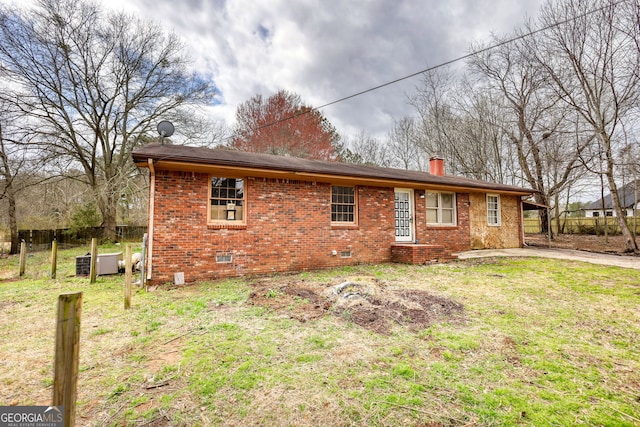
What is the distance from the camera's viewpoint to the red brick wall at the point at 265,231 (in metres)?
6.85

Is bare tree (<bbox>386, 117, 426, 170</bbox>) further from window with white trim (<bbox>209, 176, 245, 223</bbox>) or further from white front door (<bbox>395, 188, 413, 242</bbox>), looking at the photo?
window with white trim (<bbox>209, 176, 245, 223</bbox>)

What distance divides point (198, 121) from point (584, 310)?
63.8 feet

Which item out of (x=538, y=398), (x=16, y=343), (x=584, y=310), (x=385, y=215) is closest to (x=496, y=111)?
(x=385, y=215)

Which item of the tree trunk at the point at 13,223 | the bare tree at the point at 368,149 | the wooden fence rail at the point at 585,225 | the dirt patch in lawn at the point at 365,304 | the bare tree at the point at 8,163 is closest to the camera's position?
the dirt patch in lawn at the point at 365,304

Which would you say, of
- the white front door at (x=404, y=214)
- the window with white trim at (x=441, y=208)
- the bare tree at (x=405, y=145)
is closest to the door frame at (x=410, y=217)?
the white front door at (x=404, y=214)

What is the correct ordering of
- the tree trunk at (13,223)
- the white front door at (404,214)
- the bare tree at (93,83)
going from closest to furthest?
the white front door at (404,214) → the bare tree at (93,83) → the tree trunk at (13,223)

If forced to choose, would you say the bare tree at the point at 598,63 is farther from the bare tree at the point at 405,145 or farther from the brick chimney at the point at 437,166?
the bare tree at the point at 405,145

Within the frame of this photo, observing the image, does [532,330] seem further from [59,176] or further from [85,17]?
[85,17]

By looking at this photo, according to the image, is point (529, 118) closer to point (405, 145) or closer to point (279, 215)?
point (405, 145)

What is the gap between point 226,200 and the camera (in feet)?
25.1

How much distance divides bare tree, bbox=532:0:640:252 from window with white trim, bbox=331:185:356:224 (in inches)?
443

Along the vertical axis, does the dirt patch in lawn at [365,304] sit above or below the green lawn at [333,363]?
above

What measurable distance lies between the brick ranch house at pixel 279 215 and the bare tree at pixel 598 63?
6.98m

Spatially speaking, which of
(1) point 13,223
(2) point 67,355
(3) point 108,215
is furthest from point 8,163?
(2) point 67,355
